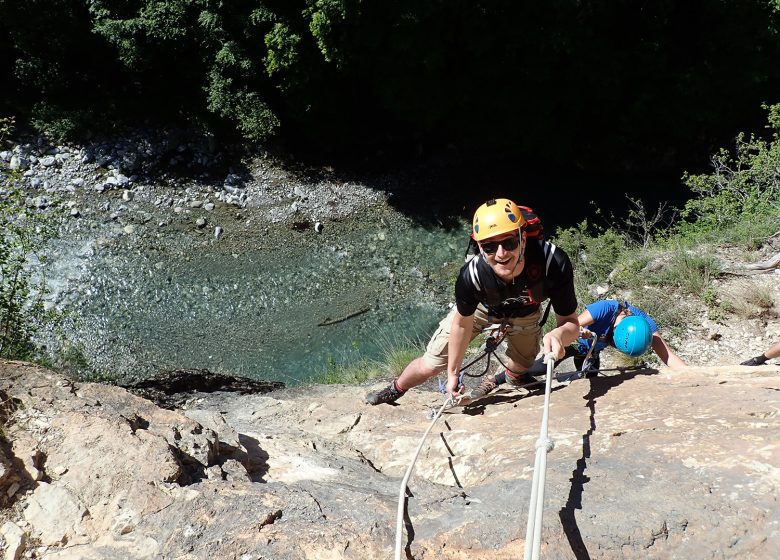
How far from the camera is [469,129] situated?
1388 cm

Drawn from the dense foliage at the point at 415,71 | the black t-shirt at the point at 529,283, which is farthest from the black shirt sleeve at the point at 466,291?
the dense foliage at the point at 415,71

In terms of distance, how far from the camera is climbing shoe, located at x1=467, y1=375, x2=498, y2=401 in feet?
15.9

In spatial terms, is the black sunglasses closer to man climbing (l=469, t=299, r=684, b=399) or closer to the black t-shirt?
the black t-shirt

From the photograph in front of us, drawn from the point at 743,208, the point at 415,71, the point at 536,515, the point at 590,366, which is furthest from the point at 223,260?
the point at 536,515

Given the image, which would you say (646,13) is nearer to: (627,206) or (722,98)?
(722,98)

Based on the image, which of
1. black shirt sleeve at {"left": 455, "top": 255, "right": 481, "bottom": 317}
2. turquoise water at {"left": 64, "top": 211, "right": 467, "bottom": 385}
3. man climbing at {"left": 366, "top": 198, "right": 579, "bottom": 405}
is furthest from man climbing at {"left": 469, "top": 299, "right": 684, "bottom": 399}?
turquoise water at {"left": 64, "top": 211, "right": 467, "bottom": 385}

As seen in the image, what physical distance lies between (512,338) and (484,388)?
67cm

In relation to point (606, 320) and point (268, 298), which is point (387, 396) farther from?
point (268, 298)

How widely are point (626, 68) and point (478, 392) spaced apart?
10325 mm

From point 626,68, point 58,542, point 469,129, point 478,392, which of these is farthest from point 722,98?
point 58,542

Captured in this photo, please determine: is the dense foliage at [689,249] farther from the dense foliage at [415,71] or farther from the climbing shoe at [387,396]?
the climbing shoe at [387,396]

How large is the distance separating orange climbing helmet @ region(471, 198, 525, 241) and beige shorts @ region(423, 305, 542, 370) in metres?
0.90

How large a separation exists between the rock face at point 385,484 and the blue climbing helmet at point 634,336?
948mm

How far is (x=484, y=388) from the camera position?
4.89 m
